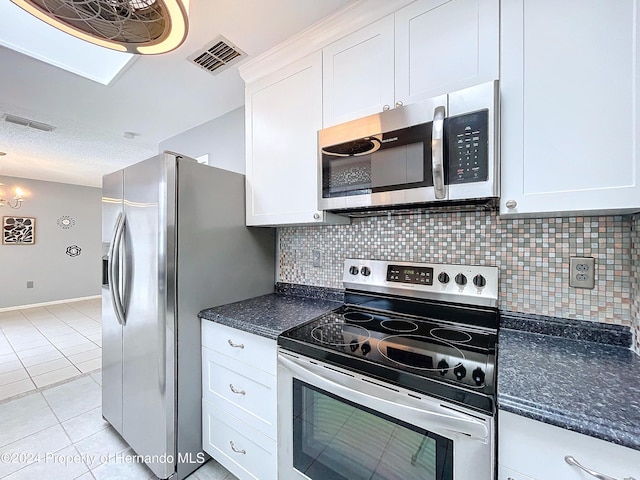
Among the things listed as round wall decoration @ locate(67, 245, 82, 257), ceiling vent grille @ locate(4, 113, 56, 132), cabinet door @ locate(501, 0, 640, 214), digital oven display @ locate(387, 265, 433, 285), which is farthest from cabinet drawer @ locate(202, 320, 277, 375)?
round wall decoration @ locate(67, 245, 82, 257)

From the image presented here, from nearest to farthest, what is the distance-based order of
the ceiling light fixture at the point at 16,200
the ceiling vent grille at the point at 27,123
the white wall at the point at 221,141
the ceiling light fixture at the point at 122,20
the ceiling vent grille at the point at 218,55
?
1. the ceiling light fixture at the point at 122,20
2. the ceiling vent grille at the point at 218,55
3. the white wall at the point at 221,141
4. the ceiling vent grille at the point at 27,123
5. the ceiling light fixture at the point at 16,200

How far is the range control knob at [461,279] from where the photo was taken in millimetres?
1311

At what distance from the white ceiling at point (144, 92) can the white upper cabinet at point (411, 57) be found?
0.26 metres

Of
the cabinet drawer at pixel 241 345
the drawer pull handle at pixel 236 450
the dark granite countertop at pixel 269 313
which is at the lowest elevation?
the drawer pull handle at pixel 236 450

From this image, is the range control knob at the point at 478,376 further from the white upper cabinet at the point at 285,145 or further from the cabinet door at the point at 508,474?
the white upper cabinet at the point at 285,145

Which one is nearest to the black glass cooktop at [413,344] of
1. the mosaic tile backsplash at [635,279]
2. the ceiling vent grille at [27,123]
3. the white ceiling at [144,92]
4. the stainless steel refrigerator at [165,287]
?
the mosaic tile backsplash at [635,279]

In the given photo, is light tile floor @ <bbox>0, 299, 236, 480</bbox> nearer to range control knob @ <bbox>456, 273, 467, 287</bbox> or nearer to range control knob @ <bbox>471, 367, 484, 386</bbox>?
range control knob @ <bbox>471, 367, 484, 386</bbox>

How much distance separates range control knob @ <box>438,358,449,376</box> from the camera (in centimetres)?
87

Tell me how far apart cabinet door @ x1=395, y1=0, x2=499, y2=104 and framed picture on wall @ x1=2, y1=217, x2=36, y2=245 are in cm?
749

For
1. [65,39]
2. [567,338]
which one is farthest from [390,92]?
[65,39]

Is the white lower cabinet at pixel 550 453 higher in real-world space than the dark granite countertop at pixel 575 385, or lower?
lower

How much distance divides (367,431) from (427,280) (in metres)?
0.76

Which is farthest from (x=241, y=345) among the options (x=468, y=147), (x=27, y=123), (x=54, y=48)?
(x=27, y=123)

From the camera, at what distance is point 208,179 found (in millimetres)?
1632
